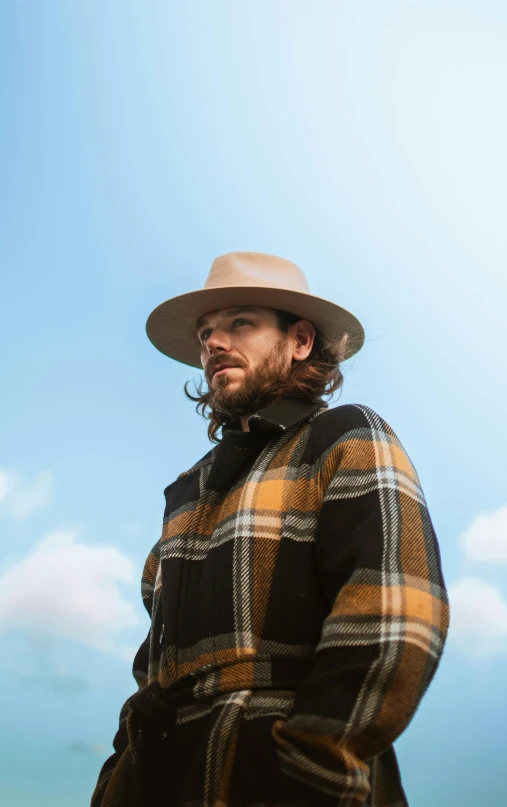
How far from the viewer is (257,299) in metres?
2.76

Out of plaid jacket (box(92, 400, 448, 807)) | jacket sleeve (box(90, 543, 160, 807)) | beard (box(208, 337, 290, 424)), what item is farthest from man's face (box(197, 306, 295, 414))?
jacket sleeve (box(90, 543, 160, 807))

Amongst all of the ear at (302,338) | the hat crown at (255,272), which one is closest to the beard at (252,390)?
the ear at (302,338)

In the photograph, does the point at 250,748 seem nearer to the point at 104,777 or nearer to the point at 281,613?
the point at 281,613

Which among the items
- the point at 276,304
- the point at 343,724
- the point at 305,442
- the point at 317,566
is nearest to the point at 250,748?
the point at 343,724

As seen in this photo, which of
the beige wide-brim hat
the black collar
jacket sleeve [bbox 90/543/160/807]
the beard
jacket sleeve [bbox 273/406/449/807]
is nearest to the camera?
jacket sleeve [bbox 273/406/449/807]

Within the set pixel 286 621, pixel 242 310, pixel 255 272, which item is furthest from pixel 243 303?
pixel 286 621

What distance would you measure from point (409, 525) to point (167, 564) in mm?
752

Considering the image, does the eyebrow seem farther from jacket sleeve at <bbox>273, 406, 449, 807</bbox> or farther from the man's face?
jacket sleeve at <bbox>273, 406, 449, 807</bbox>

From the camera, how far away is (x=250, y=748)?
1.74 m

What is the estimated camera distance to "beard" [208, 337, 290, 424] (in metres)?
2.54

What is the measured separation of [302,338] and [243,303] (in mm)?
252

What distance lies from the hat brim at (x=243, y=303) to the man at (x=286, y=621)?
14.0 inches

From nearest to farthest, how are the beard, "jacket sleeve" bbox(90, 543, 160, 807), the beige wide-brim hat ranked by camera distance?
"jacket sleeve" bbox(90, 543, 160, 807) → the beard → the beige wide-brim hat

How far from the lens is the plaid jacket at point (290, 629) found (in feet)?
5.27
